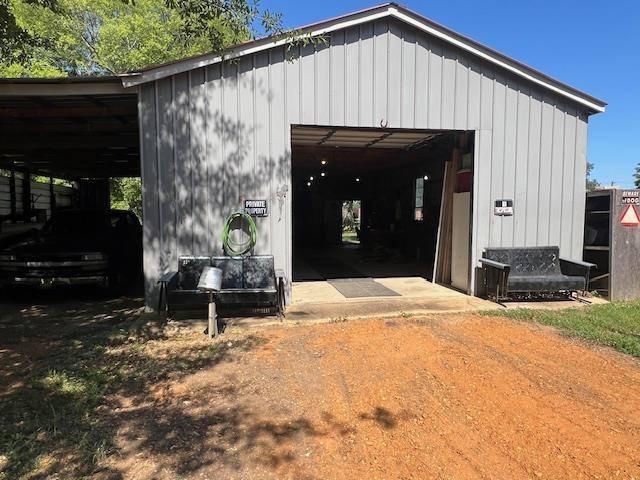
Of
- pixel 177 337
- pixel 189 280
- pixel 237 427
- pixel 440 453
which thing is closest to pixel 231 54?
pixel 189 280

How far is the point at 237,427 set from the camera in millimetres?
3016

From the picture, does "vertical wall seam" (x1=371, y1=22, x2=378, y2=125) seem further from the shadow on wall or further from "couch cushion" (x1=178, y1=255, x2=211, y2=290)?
"couch cushion" (x1=178, y1=255, x2=211, y2=290)

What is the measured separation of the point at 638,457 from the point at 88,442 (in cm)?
351

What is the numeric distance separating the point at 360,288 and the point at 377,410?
17.3 feet

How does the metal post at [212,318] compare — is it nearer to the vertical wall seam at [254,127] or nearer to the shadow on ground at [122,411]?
the shadow on ground at [122,411]

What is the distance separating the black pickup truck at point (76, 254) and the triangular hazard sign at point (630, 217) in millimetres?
8974

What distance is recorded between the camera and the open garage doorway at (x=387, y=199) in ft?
27.2

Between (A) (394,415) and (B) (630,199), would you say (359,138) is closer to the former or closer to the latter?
(B) (630,199)

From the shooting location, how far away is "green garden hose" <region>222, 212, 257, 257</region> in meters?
6.55

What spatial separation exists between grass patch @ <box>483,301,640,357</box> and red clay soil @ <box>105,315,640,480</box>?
1.55 ft

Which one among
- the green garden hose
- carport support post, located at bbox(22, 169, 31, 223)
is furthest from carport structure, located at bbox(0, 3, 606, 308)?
carport support post, located at bbox(22, 169, 31, 223)

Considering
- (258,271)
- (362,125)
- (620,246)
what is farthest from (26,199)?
(620,246)

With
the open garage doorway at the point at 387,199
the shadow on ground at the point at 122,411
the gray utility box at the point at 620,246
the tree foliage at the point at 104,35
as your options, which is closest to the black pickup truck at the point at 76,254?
the shadow on ground at the point at 122,411

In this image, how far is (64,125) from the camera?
27.9ft
